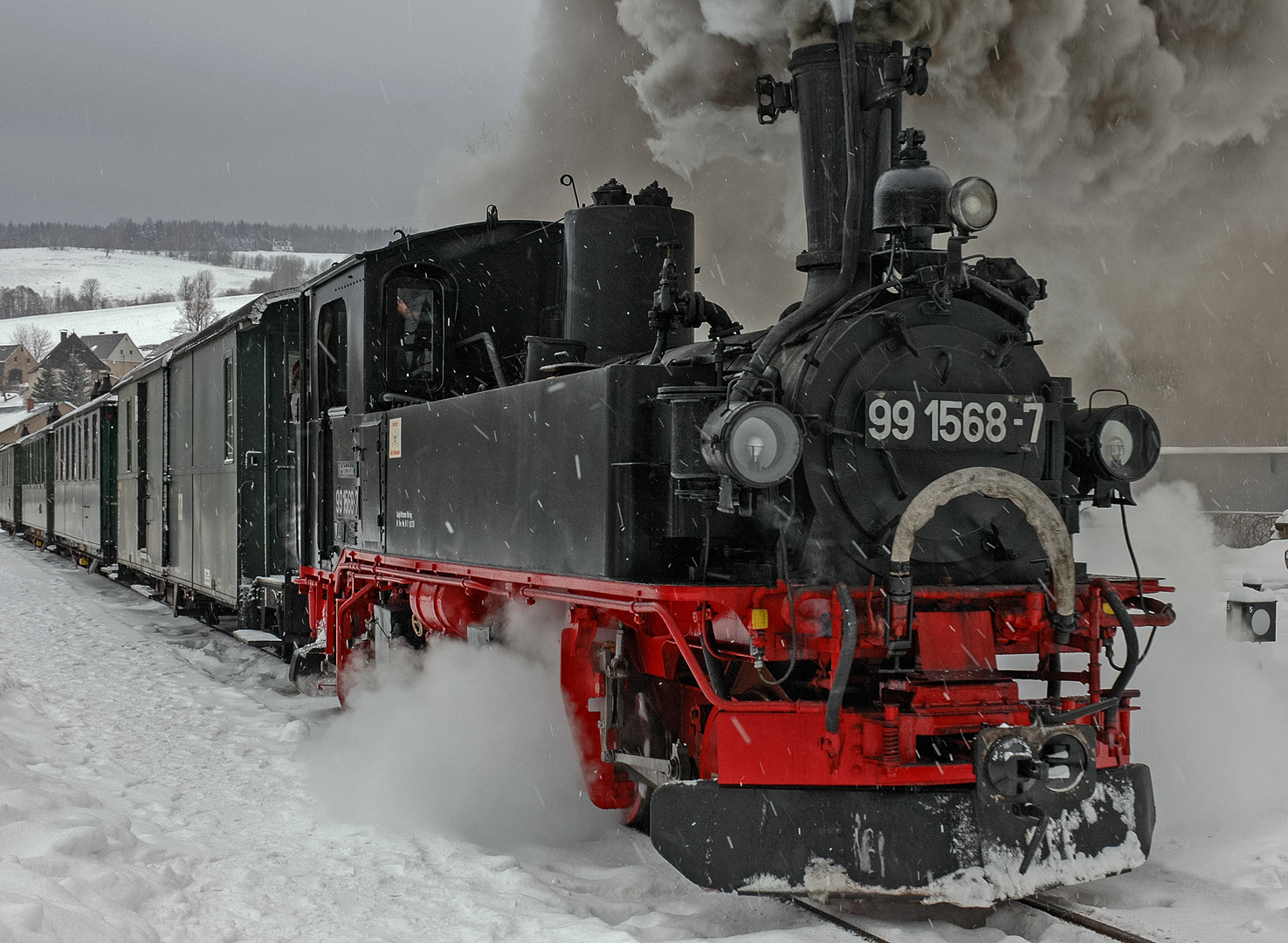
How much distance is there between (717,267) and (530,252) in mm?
9878

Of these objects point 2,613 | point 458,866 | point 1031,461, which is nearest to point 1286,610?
point 1031,461

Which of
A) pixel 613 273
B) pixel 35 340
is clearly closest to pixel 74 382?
pixel 35 340

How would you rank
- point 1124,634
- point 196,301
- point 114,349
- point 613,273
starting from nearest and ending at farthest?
1. point 1124,634
2. point 613,273
3. point 114,349
4. point 196,301

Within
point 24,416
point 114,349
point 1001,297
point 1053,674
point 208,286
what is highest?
point 208,286

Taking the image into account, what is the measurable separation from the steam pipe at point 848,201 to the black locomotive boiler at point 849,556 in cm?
1

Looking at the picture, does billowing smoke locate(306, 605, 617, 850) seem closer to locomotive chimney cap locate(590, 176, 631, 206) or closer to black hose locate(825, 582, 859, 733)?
black hose locate(825, 582, 859, 733)

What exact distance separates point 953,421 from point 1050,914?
5.37ft

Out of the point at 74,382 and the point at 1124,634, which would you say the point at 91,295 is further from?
the point at 1124,634

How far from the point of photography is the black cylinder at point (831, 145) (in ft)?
13.5

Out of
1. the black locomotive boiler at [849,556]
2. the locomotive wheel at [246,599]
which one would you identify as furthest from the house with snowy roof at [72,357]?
the black locomotive boiler at [849,556]

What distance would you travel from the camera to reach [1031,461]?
4.05 meters

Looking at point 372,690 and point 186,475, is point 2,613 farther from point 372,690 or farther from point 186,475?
point 372,690

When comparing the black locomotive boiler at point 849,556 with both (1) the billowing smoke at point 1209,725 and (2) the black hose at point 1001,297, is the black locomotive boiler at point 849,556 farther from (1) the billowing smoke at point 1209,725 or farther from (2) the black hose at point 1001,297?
(1) the billowing smoke at point 1209,725

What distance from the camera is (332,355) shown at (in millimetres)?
6934
